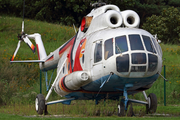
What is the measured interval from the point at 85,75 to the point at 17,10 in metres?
38.4

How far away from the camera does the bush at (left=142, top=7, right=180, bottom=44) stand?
36.5 metres

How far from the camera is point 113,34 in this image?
924cm

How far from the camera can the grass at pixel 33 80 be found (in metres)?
13.1

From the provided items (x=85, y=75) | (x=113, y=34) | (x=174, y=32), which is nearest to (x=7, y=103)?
(x=85, y=75)

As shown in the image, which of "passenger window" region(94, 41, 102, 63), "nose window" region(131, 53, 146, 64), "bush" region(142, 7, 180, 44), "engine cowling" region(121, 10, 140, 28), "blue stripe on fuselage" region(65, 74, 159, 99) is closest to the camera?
"nose window" region(131, 53, 146, 64)

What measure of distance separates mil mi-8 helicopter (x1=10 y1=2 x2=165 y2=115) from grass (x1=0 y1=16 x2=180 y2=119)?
1.18 m

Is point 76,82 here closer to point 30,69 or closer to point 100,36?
point 100,36

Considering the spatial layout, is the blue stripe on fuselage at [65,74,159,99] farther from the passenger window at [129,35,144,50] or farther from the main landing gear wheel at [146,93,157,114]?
the main landing gear wheel at [146,93,157,114]

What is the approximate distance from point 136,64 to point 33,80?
1429cm

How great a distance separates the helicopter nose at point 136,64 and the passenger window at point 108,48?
0.36 metres

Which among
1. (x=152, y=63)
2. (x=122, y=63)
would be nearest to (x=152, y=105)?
(x=152, y=63)

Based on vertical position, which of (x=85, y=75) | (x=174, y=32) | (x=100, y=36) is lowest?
(x=85, y=75)

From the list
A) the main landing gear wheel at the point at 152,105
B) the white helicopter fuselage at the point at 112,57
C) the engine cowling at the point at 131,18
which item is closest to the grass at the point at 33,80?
the main landing gear wheel at the point at 152,105

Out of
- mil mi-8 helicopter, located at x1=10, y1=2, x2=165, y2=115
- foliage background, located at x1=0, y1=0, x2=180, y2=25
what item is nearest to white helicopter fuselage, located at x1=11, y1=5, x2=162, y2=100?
mil mi-8 helicopter, located at x1=10, y1=2, x2=165, y2=115
